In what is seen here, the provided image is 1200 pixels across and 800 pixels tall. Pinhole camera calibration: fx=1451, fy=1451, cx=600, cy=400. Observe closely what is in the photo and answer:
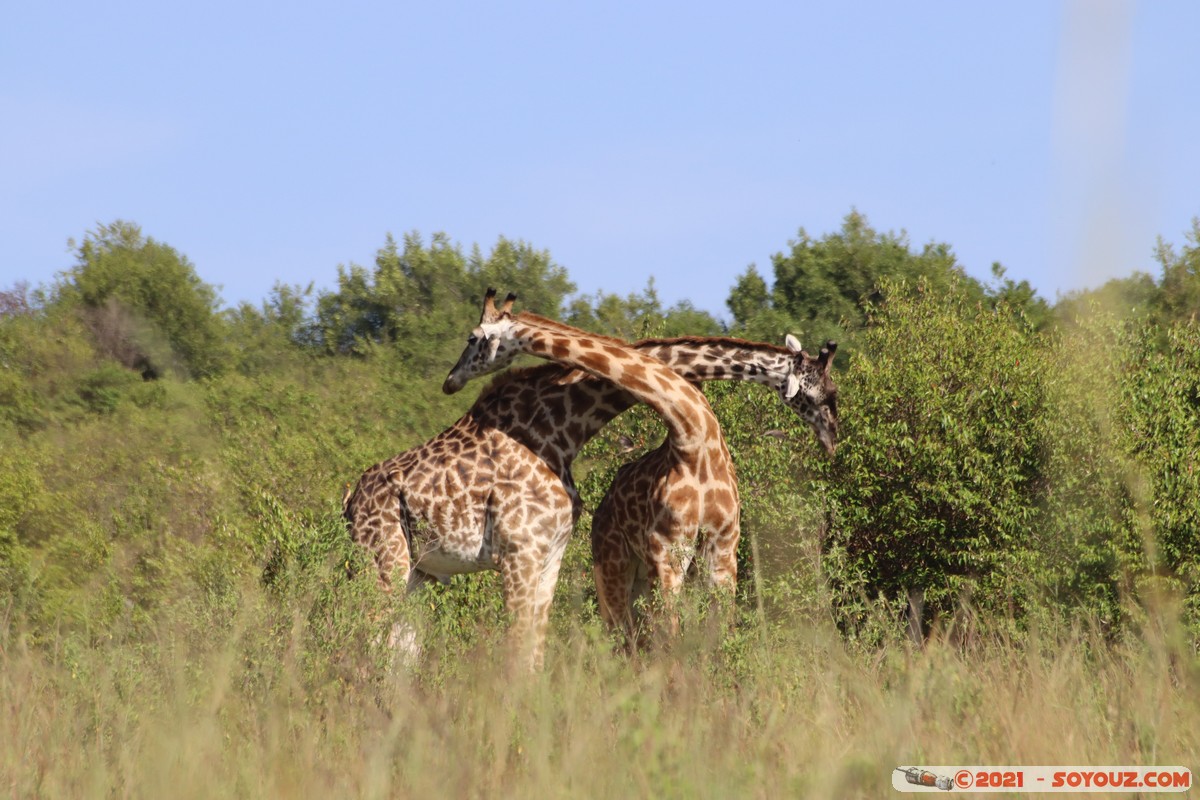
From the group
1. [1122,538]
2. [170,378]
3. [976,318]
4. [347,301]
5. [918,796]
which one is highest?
[347,301]

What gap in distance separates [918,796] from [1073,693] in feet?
6.64

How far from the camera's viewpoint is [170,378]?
2442 inches

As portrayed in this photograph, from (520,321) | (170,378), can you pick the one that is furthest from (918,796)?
(170,378)

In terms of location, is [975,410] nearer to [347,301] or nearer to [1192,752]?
[1192,752]

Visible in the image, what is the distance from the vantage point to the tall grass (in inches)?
211

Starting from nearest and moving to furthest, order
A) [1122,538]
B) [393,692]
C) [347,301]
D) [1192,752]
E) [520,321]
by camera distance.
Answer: [1192,752] < [393,692] < [520,321] < [1122,538] < [347,301]

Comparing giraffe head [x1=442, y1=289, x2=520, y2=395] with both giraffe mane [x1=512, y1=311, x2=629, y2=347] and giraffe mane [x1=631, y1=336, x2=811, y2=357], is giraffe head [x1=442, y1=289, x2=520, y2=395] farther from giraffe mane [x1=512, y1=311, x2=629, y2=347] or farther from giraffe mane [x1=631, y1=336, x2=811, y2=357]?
giraffe mane [x1=631, y1=336, x2=811, y2=357]

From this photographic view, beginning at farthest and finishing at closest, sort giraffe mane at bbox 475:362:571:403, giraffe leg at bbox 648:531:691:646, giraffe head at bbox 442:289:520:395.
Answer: giraffe mane at bbox 475:362:571:403
giraffe head at bbox 442:289:520:395
giraffe leg at bbox 648:531:691:646

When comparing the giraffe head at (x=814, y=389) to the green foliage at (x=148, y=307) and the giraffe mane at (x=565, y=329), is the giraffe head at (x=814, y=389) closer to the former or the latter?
the giraffe mane at (x=565, y=329)

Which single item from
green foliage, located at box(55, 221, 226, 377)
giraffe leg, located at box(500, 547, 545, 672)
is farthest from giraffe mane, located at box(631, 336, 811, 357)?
green foliage, located at box(55, 221, 226, 377)

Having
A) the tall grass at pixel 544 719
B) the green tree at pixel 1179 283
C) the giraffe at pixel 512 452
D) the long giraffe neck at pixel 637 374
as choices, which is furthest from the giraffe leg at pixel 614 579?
the green tree at pixel 1179 283

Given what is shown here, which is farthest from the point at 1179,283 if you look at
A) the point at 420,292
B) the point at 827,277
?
the point at 420,292

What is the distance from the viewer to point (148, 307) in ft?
225

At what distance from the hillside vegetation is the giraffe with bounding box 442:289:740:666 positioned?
470 mm
